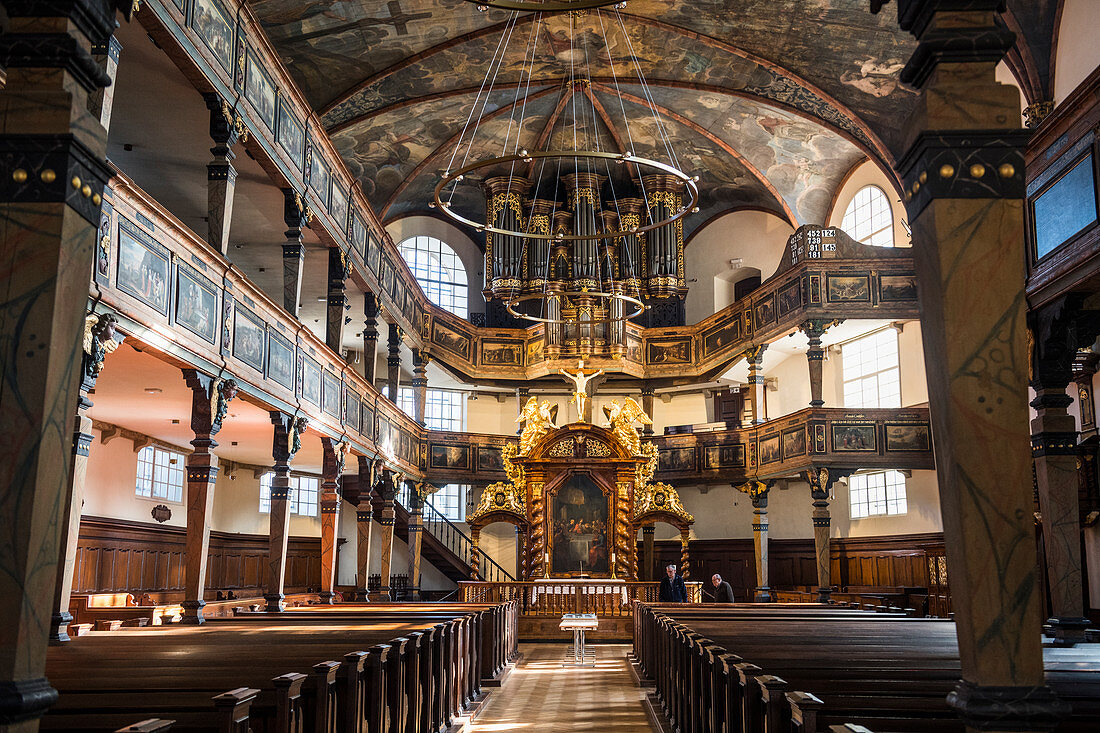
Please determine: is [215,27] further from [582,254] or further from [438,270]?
[438,270]

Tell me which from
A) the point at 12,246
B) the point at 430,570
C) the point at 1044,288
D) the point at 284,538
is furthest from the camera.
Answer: the point at 430,570

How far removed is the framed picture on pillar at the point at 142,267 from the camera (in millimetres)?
9125

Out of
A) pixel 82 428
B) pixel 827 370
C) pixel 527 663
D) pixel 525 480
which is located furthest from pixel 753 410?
pixel 82 428

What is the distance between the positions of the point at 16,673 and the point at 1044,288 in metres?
10.3

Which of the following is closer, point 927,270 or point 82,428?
point 927,270

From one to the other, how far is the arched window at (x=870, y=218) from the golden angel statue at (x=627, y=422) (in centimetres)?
665

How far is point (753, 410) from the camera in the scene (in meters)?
23.6

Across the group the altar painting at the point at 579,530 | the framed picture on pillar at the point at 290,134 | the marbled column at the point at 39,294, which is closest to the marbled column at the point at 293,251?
the framed picture on pillar at the point at 290,134

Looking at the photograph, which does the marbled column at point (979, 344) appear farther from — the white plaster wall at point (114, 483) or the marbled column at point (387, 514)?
the marbled column at point (387, 514)

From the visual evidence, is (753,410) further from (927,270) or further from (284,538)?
(927,270)

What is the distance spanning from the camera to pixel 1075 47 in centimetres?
1284

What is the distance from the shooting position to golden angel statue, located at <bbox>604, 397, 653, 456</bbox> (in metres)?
23.2

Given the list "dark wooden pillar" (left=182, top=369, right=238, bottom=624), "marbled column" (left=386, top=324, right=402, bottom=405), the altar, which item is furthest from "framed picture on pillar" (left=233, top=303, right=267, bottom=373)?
the altar

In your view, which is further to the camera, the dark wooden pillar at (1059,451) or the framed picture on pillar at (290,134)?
the framed picture on pillar at (290,134)
